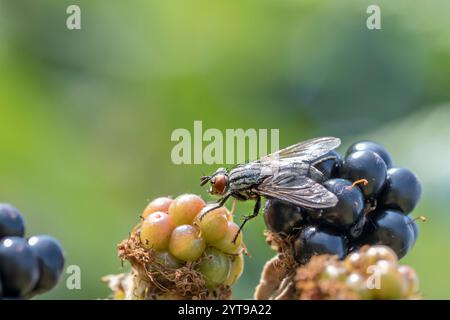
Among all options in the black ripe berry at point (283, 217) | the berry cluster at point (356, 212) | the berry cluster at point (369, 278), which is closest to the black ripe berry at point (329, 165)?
the berry cluster at point (356, 212)

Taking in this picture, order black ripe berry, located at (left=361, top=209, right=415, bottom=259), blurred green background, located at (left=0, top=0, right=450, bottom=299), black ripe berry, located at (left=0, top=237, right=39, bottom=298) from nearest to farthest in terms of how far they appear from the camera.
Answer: black ripe berry, located at (left=0, top=237, right=39, bottom=298), black ripe berry, located at (left=361, top=209, right=415, bottom=259), blurred green background, located at (left=0, top=0, right=450, bottom=299)

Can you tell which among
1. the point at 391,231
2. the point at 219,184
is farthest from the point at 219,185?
the point at 391,231

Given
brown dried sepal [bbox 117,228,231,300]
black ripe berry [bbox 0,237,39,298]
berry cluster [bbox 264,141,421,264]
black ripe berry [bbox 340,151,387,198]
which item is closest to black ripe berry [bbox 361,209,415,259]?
berry cluster [bbox 264,141,421,264]

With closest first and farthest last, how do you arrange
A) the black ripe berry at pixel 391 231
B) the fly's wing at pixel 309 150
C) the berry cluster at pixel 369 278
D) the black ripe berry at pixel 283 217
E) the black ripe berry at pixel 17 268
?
the berry cluster at pixel 369 278
the black ripe berry at pixel 17 268
the black ripe berry at pixel 391 231
the black ripe berry at pixel 283 217
the fly's wing at pixel 309 150

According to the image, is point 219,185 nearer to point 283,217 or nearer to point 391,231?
point 283,217

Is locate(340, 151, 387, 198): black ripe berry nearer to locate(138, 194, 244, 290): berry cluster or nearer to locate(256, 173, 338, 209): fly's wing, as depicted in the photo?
locate(256, 173, 338, 209): fly's wing

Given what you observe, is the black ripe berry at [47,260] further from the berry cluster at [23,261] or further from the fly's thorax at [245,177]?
the fly's thorax at [245,177]
